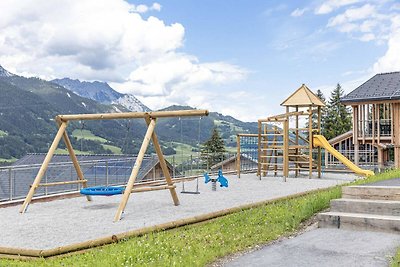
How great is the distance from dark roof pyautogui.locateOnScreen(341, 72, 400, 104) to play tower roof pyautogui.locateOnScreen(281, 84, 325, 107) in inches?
273

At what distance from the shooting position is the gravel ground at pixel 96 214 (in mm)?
8344

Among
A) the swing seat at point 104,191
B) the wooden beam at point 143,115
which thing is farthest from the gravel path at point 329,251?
the swing seat at point 104,191

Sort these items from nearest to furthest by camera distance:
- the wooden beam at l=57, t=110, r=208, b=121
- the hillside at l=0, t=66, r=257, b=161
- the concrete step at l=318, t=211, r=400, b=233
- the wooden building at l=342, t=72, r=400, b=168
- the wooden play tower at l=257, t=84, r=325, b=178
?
the concrete step at l=318, t=211, r=400, b=233
the wooden beam at l=57, t=110, r=208, b=121
the wooden play tower at l=257, t=84, r=325, b=178
the wooden building at l=342, t=72, r=400, b=168
the hillside at l=0, t=66, r=257, b=161

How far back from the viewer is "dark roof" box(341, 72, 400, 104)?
27.8 metres

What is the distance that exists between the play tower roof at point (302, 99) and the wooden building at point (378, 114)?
697cm

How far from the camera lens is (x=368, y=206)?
331 inches

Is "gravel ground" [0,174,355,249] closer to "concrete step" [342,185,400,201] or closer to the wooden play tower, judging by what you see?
"concrete step" [342,185,400,201]

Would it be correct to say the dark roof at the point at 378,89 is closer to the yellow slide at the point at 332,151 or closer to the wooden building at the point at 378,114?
the wooden building at the point at 378,114

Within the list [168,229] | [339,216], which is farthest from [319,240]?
[168,229]

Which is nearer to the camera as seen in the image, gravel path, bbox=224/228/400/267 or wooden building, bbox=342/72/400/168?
gravel path, bbox=224/228/400/267

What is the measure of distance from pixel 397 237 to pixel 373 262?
1.49 m

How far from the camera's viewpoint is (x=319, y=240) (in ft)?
24.1

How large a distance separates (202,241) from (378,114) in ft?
77.2

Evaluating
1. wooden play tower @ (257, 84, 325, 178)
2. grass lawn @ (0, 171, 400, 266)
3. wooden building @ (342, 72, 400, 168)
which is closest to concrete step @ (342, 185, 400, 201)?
grass lawn @ (0, 171, 400, 266)
